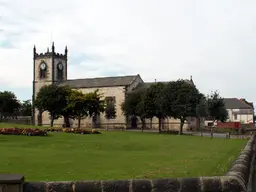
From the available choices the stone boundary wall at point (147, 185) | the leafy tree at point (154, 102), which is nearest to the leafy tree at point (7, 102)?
the leafy tree at point (154, 102)

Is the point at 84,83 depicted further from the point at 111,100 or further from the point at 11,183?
A: the point at 11,183

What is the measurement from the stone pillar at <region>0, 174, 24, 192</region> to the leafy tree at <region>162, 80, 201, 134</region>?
170ft

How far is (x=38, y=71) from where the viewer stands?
328ft

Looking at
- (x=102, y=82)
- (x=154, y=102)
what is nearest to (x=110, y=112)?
(x=102, y=82)

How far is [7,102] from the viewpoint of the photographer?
107 m

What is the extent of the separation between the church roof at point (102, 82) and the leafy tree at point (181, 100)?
28052 millimetres

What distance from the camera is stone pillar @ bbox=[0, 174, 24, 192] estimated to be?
626 cm

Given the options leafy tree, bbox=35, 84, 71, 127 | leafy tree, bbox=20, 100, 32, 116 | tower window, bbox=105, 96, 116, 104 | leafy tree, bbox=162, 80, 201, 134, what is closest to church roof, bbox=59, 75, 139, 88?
tower window, bbox=105, 96, 116, 104

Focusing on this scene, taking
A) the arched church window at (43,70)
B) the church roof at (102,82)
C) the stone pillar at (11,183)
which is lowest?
the stone pillar at (11,183)

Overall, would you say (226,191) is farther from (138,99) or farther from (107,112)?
(107,112)

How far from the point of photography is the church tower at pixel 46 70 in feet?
321

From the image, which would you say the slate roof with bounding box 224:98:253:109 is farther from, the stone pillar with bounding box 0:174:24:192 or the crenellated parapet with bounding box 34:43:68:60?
the stone pillar with bounding box 0:174:24:192

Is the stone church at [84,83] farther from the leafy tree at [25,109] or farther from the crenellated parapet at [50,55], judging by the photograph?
the leafy tree at [25,109]

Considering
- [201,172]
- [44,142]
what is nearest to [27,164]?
[201,172]
